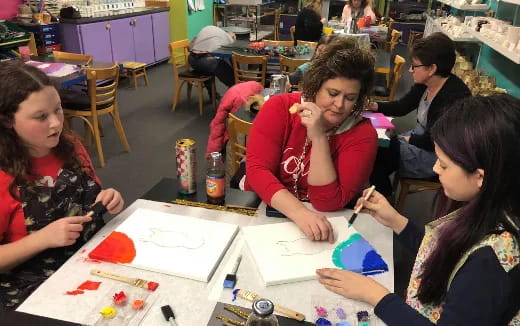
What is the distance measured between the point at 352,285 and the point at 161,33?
6422mm

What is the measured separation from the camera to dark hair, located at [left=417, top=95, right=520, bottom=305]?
790 mm

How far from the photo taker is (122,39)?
5.64m

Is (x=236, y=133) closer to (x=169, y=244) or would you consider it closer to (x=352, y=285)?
(x=169, y=244)

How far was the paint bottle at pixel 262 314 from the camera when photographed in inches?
30.2

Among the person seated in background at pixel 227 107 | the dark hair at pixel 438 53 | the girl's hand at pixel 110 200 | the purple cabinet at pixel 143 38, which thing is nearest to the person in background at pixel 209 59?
the purple cabinet at pixel 143 38

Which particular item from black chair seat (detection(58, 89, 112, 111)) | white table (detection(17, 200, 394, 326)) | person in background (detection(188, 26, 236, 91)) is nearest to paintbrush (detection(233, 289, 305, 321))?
white table (detection(17, 200, 394, 326))

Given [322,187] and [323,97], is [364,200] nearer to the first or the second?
[322,187]

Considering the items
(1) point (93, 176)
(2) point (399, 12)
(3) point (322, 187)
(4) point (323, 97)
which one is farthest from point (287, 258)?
(2) point (399, 12)

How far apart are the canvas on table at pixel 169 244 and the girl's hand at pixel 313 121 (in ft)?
1.37

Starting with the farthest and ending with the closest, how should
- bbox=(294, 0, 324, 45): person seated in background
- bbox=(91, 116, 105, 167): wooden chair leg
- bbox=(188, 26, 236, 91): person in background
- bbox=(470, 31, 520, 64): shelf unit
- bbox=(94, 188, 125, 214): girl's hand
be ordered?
bbox=(294, 0, 324, 45): person seated in background, bbox=(188, 26, 236, 91): person in background, bbox=(91, 116, 105, 167): wooden chair leg, bbox=(470, 31, 520, 64): shelf unit, bbox=(94, 188, 125, 214): girl's hand

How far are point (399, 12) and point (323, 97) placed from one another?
8796 millimetres

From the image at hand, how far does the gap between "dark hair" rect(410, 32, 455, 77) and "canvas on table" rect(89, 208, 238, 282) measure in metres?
1.89

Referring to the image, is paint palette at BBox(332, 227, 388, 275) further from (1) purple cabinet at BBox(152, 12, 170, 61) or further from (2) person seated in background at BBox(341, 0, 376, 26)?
(1) purple cabinet at BBox(152, 12, 170, 61)

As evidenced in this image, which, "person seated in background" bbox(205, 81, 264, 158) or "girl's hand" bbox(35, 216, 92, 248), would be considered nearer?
"girl's hand" bbox(35, 216, 92, 248)
